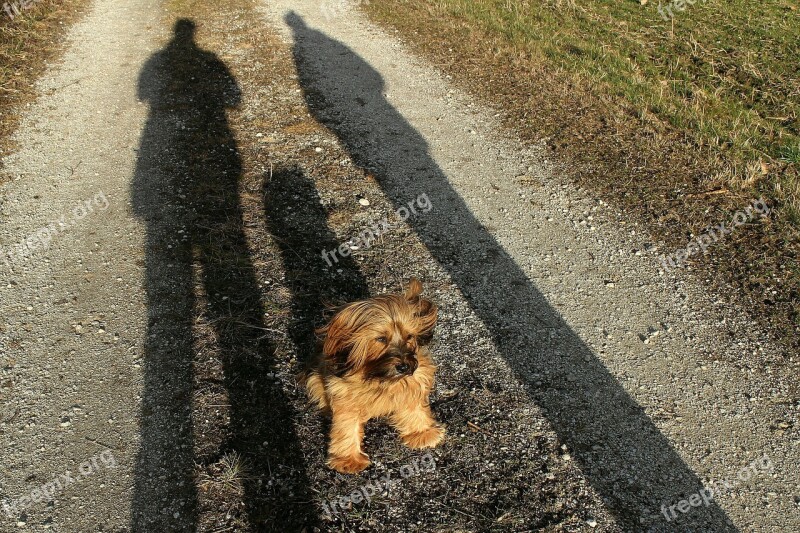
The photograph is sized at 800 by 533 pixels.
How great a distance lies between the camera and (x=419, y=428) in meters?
5.16

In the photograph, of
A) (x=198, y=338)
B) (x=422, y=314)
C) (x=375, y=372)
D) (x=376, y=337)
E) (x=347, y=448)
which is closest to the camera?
(x=376, y=337)

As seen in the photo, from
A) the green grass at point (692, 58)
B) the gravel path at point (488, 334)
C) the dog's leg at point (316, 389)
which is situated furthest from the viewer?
the green grass at point (692, 58)

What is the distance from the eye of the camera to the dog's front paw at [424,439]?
204 inches

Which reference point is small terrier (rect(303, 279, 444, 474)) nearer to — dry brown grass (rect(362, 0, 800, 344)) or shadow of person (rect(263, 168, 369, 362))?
shadow of person (rect(263, 168, 369, 362))

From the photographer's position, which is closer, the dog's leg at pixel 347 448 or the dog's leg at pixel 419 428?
the dog's leg at pixel 347 448

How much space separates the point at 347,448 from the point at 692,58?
1085 centimetres

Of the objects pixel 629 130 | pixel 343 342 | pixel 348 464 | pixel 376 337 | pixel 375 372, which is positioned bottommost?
pixel 348 464

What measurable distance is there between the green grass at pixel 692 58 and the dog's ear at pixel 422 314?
19.0 ft

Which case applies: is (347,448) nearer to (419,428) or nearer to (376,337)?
(419,428)

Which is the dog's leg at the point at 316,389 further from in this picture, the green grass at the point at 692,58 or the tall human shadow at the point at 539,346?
the green grass at the point at 692,58

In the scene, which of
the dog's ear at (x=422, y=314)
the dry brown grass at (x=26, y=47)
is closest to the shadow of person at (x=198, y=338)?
the dog's ear at (x=422, y=314)

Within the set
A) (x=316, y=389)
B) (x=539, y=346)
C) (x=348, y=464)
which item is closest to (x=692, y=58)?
(x=539, y=346)

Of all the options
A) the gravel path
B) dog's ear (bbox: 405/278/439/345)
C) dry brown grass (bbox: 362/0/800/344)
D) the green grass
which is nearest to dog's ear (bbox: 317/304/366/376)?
dog's ear (bbox: 405/278/439/345)

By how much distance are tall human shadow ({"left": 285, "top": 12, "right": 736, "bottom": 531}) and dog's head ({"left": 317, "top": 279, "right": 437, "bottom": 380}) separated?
1.88 meters
